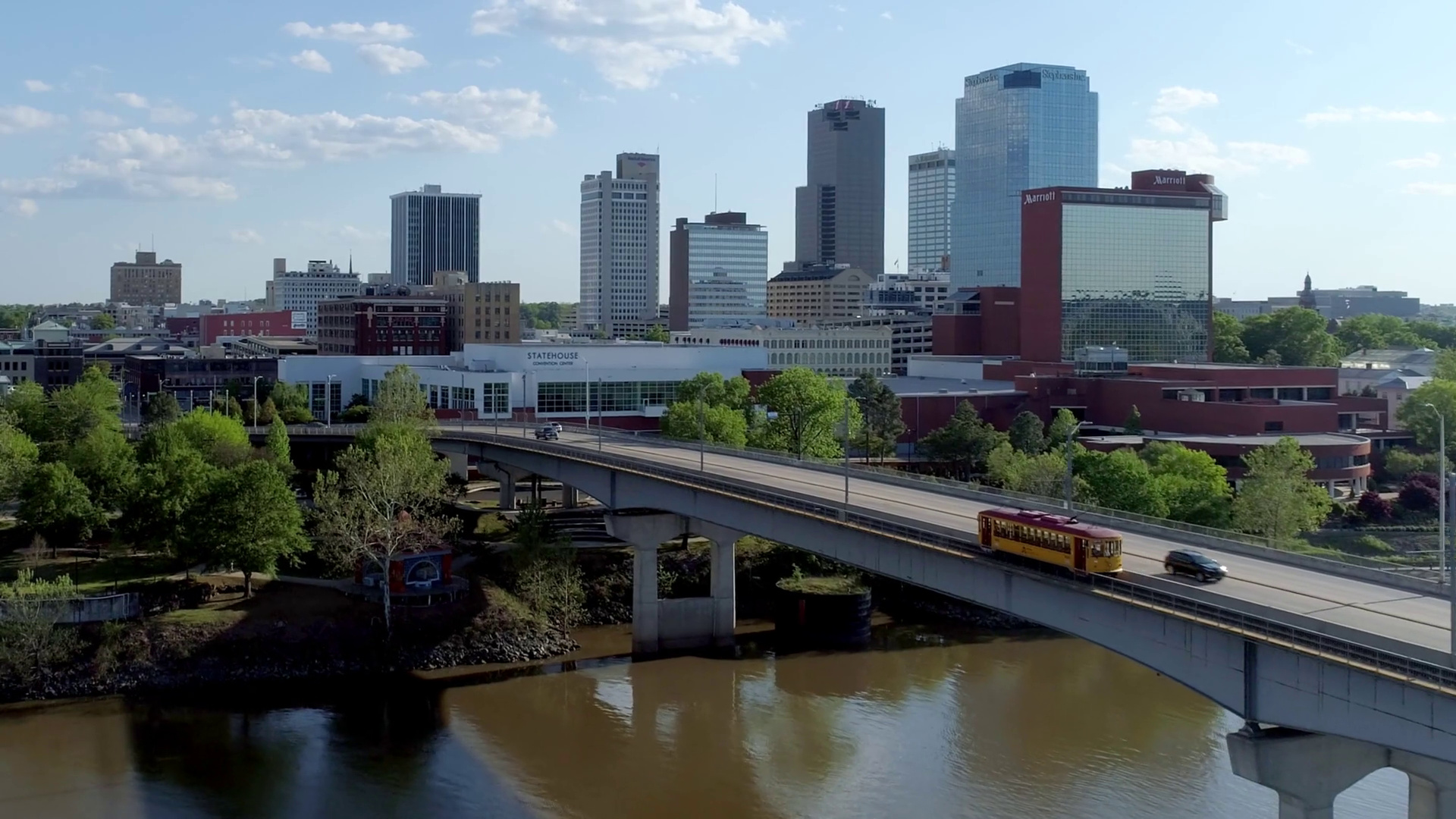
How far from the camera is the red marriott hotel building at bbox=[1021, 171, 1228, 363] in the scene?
118m

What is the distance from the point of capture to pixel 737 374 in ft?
328

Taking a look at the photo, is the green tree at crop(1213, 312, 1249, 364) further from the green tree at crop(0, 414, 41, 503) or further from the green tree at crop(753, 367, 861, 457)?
the green tree at crop(0, 414, 41, 503)

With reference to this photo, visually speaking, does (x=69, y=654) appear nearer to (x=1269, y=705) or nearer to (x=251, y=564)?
(x=251, y=564)

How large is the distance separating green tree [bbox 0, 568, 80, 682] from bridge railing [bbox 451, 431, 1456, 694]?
67.1ft

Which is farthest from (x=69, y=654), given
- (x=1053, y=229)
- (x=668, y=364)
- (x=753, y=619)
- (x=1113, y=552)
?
(x=1053, y=229)

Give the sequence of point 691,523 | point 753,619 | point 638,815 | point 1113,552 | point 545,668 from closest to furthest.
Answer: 1. point 1113,552
2. point 638,815
3. point 545,668
4. point 691,523
5. point 753,619

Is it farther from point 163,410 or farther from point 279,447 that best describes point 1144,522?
point 163,410

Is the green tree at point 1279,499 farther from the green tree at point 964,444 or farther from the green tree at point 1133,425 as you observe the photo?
the green tree at point 1133,425

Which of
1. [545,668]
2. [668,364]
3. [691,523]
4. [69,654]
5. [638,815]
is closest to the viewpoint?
[638,815]

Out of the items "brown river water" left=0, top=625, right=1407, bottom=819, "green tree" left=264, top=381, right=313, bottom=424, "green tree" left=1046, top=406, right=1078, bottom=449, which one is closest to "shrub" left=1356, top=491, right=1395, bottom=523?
"green tree" left=1046, top=406, right=1078, bottom=449

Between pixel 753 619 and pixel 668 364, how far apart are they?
140 feet

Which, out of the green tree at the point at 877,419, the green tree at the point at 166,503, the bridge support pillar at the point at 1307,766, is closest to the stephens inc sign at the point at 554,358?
the green tree at the point at 877,419

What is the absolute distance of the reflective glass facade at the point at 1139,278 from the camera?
118 m

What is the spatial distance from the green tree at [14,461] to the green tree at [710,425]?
30734mm
